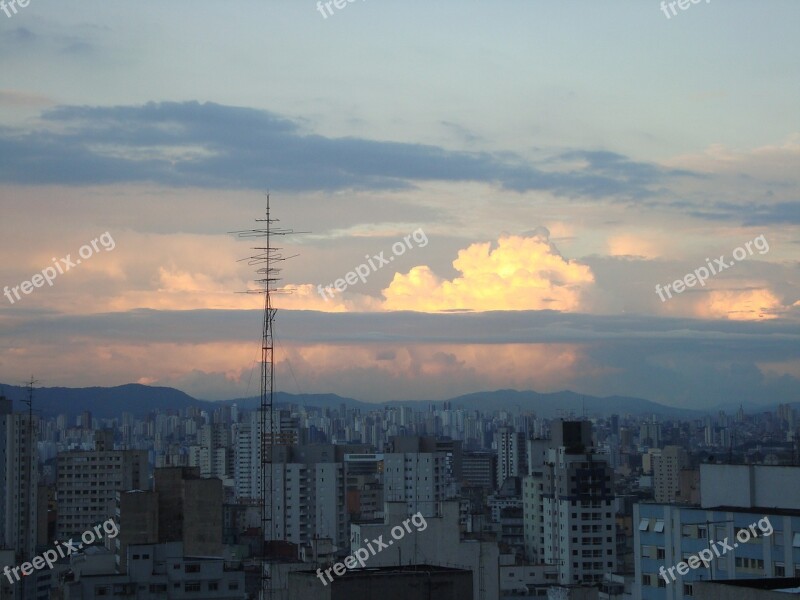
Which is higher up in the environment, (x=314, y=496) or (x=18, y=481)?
(x=18, y=481)

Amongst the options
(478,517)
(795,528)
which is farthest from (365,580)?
(478,517)

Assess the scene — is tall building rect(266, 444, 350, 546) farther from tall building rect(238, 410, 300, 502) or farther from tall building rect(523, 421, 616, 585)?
tall building rect(238, 410, 300, 502)

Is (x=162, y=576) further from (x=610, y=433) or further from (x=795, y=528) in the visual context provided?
(x=610, y=433)

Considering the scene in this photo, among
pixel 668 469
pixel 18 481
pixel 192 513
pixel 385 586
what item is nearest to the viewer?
pixel 385 586

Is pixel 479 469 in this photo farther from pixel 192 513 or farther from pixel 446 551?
pixel 446 551

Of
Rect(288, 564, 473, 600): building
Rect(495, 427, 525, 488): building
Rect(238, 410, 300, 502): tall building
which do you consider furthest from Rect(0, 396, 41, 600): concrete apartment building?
Rect(495, 427, 525, 488): building

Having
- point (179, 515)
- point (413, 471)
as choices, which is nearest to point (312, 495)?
point (413, 471)

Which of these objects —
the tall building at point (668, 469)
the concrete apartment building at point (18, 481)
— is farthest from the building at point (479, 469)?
the concrete apartment building at point (18, 481)
